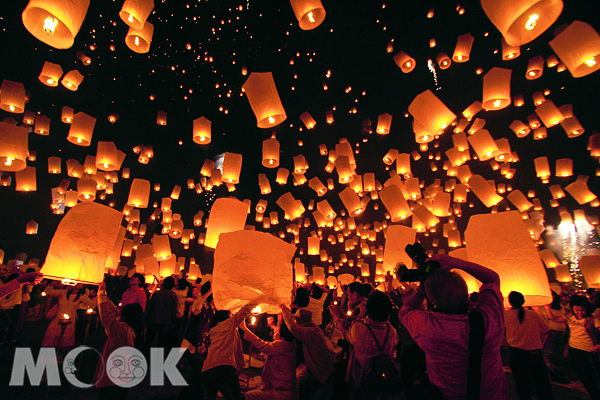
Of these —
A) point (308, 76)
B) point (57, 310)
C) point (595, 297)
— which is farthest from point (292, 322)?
point (308, 76)

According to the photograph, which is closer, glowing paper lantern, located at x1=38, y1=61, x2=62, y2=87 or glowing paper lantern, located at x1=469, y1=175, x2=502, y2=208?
glowing paper lantern, located at x1=38, y1=61, x2=62, y2=87

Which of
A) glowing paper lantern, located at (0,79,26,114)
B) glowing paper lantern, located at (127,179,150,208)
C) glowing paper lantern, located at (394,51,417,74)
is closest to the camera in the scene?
glowing paper lantern, located at (0,79,26,114)

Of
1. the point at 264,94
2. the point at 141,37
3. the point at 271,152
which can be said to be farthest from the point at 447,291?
the point at 141,37

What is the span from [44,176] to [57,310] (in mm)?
8841

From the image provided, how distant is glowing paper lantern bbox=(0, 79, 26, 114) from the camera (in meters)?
4.61

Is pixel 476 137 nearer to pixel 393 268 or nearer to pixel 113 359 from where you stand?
pixel 393 268

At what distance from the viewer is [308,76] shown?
935 cm

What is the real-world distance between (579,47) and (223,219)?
4203 mm

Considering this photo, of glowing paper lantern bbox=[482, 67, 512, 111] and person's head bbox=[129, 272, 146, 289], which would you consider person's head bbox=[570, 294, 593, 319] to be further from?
person's head bbox=[129, 272, 146, 289]

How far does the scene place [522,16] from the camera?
2.08 meters

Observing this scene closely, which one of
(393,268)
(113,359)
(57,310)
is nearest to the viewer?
(113,359)

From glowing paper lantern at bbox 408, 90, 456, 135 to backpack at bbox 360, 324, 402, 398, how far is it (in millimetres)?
2902

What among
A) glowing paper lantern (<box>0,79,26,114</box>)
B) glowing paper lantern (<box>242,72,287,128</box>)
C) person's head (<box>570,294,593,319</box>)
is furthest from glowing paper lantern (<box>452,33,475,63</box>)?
glowing paper lantern (<box>0,79,26,114</box>)

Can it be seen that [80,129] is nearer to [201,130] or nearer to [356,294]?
[201,130]
